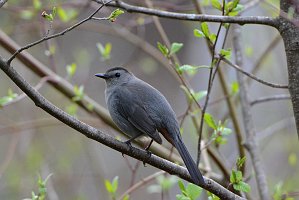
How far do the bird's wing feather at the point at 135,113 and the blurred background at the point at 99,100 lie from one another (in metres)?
0.40

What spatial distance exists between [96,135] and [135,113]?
1.06 metres

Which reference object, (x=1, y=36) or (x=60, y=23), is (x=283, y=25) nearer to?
(x=1, y=36)

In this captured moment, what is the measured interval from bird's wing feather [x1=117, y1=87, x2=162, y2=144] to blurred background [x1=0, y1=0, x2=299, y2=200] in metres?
0.40

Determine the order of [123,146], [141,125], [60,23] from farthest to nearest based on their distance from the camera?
[60,23] → [141,125] → [123,146]

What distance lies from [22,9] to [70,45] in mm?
5202

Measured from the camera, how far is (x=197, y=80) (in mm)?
8461

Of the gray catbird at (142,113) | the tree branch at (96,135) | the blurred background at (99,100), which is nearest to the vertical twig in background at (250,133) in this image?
the blurred background at (99,100)

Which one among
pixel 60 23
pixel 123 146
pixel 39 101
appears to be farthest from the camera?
pixel 60 23

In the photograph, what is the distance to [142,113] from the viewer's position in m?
3.63

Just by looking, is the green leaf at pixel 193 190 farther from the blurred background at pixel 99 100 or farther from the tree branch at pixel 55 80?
the tree branch at pixel 55 80

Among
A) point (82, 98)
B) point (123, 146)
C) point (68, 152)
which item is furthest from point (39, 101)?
point (68, 152)

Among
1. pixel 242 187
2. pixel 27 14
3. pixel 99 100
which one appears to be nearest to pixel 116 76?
pixel 27 14

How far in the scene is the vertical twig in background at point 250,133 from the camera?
11.5 feet

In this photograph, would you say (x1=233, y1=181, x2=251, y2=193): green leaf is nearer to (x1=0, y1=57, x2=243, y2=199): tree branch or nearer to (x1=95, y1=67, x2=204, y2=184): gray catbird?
(x1=0, y1=57, x2=243, y2=199): tree branch
